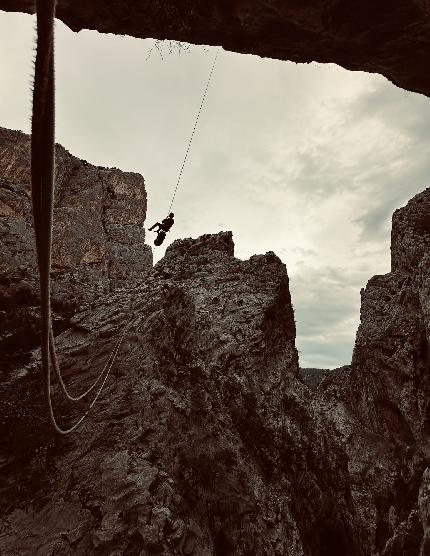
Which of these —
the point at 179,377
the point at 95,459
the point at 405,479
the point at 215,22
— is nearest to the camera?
the point at 95,459

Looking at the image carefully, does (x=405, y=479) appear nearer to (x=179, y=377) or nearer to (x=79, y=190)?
(x=179, y=377)

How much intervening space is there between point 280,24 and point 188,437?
1127 centimetres

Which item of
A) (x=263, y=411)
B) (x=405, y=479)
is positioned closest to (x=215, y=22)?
(x=263, y=411)

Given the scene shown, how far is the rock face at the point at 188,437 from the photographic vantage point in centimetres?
779

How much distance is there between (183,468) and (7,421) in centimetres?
427

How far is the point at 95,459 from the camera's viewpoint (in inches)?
333

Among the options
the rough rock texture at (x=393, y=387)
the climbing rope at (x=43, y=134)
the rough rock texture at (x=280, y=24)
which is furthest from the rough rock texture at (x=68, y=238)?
the rough rock texture at (x=393, y=387)

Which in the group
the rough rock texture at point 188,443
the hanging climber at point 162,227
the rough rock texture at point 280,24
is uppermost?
the rough rock texture at point 280,24

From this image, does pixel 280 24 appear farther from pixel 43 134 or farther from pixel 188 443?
pixel 188 443

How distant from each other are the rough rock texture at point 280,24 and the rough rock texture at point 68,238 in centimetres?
902

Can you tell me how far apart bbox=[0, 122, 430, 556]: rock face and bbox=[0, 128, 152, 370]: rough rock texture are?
0.15m

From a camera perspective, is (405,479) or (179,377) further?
(405,479)

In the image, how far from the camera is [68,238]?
34.9 m

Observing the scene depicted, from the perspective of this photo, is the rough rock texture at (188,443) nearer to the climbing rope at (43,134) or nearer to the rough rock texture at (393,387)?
the rough rock texture at (393,387)
